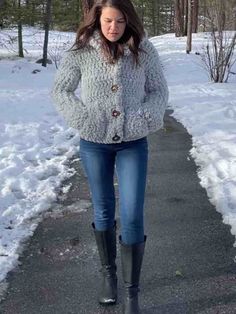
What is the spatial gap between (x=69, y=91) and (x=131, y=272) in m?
1.20

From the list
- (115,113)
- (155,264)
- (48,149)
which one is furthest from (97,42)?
(48,149)

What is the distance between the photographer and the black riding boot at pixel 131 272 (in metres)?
3.37

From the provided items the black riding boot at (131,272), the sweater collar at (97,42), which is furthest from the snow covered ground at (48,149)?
the sweater collar at (97,42)

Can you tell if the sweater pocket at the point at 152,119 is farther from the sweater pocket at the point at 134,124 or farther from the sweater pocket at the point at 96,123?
the sweater pocket at the point at 96,123

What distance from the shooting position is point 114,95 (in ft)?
10.6

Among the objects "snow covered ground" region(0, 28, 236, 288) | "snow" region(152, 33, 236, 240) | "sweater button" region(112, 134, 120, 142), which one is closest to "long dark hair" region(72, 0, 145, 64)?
"sweater button" region(112, 134, 120, 142)

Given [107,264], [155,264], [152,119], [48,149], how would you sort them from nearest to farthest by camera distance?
1. [152,119]
2. [107,264]
3. [155,264]
4. [48,149]

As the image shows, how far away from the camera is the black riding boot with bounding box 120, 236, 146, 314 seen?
11.1 feet

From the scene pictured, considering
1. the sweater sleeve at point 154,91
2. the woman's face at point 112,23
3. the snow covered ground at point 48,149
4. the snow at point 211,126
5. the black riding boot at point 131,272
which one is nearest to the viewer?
the woman's face at point 112,23

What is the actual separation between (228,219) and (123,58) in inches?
91.4

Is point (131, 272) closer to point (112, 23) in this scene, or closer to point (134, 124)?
point (134, 124)

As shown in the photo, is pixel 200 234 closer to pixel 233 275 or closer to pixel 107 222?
pixel 233 275

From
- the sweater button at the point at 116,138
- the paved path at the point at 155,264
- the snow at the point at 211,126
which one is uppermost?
the sweater button at the point at 116,138

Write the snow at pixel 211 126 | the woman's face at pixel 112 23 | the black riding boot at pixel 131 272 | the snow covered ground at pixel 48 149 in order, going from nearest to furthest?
the woman's face at pixel 112 23 → the black riding boot at pixel 131 272 → the snow covered ground at pixel 48 149 → the snow at pixel 211 126
